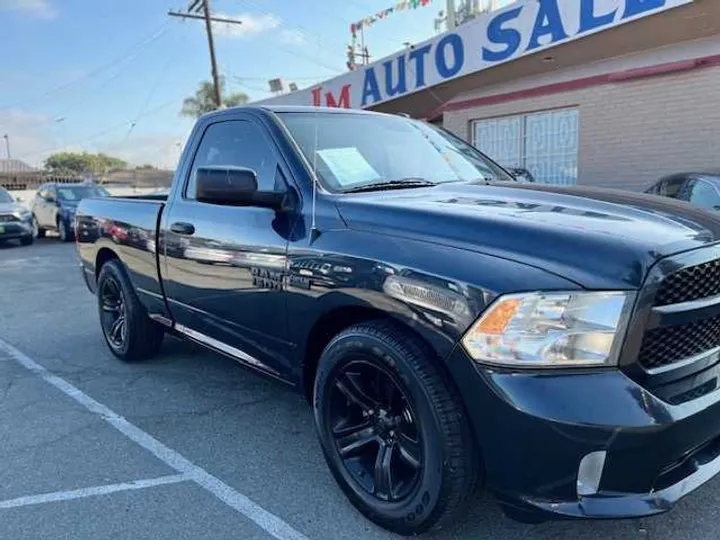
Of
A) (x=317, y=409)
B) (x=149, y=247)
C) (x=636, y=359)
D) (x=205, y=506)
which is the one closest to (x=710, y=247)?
(x=636, y=359)

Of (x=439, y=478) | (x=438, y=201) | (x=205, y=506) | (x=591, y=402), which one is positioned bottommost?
(x=205, y=506)

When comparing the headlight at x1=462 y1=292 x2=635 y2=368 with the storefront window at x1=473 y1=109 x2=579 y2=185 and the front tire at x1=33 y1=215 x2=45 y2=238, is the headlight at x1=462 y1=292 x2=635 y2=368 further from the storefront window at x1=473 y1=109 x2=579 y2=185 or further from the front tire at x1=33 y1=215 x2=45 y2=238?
the front tire at x1=33 y1=215 x2=45 y2=238

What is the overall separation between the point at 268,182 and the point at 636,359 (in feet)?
6.97

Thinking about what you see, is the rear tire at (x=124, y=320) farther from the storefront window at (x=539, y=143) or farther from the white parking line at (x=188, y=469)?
the storefront window at (x=539, y=143)

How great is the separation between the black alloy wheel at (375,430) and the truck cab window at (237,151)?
120cm

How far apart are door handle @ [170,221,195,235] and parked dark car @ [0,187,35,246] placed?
13.9 metres

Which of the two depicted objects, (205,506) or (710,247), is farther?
(205,506)

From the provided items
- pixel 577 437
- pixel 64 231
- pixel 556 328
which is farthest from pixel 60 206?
pixel 577 437

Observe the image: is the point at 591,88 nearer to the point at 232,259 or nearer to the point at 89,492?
the point at 232,259

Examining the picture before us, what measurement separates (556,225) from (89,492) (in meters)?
2.55

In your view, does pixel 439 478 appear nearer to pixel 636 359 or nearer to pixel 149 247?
pixel 636 359

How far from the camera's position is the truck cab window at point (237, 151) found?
11.7 ft

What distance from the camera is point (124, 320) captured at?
5.12m

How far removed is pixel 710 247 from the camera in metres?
2.37
